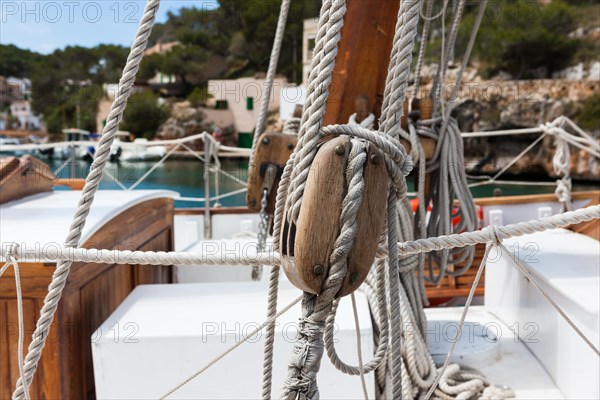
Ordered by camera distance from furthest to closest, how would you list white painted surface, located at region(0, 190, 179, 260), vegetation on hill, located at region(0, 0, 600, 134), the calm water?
vegetation on hill, located at region(0, 0, 600, 134) < the calm water < white painted surface, located at region(0, 190, 179, 260)

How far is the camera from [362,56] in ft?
5.18

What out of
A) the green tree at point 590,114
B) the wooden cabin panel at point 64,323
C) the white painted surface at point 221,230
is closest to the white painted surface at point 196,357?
the wooden cabin panel at point 64,323

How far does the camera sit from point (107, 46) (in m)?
33.5

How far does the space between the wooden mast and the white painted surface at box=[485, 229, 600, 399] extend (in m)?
0.68

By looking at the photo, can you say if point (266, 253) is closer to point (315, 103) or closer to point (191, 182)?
point (315, 103)

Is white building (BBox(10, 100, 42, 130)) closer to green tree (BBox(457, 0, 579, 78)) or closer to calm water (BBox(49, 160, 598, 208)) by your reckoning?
calm water (BBox(49, 160, 598, 208))

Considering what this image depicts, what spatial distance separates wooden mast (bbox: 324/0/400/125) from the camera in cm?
155

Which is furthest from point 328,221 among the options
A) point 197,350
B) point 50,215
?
point 50,215

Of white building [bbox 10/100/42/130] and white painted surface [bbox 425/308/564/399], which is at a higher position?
white building [bbox 10/100/42/130]

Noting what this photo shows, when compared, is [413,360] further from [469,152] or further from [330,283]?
[469,152]

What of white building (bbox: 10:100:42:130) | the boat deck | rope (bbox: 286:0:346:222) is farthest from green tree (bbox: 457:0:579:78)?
white building (bbox: 10:100:42:130)

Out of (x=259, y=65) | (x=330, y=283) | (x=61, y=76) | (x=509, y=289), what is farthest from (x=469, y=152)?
(x=61, y=76)

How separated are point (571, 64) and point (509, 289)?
24505 millimetres

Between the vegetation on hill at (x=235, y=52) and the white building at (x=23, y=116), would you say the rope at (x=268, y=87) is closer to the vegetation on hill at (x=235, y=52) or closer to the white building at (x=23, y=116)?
the vegetation on hill at (x=235, y=52)
